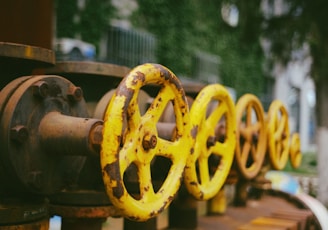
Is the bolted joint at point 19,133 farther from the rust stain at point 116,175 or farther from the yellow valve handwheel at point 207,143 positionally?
the yellow valve handwheel at point 207,143

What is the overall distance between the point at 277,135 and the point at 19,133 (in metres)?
1.72

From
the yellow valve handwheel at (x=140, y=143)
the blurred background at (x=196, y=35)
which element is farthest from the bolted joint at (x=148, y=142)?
the blurred background at (x=196, y=35)

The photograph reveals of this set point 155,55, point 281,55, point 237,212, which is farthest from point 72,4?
point 237,212

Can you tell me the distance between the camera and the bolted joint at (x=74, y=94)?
4.75 feet

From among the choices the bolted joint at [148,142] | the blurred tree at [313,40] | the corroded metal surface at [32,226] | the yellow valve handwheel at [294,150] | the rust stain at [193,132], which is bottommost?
the corroded metal surface at [32,226]

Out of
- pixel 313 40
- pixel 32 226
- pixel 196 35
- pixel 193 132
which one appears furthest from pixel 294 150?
pixel 196 35

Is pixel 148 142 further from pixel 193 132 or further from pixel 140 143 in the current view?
pixel 193 132

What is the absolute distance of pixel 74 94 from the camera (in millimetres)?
1449

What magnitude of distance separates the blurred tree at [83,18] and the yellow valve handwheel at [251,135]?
456 centimetres

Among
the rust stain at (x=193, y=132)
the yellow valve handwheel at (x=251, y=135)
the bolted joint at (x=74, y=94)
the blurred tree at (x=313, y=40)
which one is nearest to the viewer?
the bolted joint at (x=74, y=94)

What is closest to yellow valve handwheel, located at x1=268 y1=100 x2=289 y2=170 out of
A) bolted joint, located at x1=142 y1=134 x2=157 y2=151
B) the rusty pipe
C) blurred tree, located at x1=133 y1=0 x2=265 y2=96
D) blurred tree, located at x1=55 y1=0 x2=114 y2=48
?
bolted joint, located at x1=142 y1=134 x2=157 y2=151

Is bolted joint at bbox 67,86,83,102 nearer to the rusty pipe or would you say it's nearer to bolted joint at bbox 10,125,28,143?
the rusty pipe

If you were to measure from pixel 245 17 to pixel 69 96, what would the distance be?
17.6 feet

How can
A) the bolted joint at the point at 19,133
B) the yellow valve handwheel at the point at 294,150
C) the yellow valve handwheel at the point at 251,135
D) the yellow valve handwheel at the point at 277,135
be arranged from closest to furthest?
the bolted joint at the point at 19,133 < the yellow valve handwheel at the point at 251,135 < the yellow valve handwheel at the point at 277,135 < the yellow valve handwheel at the point at 294,150
